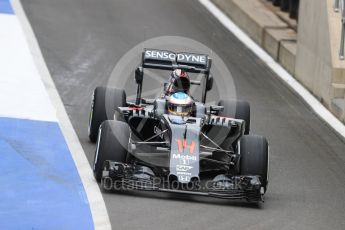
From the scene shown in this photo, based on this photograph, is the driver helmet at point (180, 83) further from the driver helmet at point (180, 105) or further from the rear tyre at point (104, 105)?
the rear tyre at point (104, 105)

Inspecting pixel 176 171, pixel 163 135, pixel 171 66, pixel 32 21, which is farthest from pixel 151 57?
pixel 32 21

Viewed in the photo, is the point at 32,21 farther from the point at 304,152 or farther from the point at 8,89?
the point at 304,152

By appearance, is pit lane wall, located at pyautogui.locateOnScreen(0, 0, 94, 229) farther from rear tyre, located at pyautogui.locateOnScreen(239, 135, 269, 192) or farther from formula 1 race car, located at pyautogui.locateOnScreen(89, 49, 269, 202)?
rear tyre, located at pyautogui.locateOnScreen(239, 135, 269, 192)

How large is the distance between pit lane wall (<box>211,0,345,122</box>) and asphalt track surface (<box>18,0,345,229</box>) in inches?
18.1

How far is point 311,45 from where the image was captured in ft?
70.9

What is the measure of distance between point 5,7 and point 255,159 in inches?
494

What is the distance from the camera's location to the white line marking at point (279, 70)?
63.8ft

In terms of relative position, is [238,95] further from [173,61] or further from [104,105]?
[104,105]

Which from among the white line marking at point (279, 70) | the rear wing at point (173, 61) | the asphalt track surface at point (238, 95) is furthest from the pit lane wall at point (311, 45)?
the rear wing at point (173, 61)

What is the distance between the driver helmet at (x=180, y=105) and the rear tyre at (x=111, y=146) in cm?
80

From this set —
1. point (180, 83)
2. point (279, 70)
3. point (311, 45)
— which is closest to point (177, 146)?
point (180, 83)

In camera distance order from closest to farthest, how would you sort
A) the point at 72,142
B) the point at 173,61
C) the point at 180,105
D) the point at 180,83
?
the point at 180,105 < the point at 180,83 < the point at 173,61 < the point at 72,142

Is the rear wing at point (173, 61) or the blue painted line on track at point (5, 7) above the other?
the rear wing at point (173, 61)

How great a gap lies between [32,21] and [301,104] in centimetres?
688
